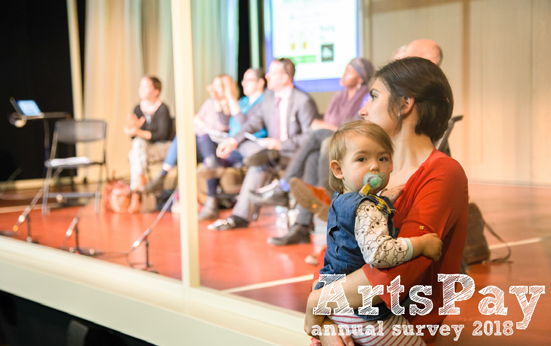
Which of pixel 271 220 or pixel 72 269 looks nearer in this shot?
pixel 72 269

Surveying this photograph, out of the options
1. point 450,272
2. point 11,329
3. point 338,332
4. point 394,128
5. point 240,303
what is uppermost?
point 394,128

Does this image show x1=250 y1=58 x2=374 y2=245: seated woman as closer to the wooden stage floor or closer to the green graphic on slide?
the wooden stage floor

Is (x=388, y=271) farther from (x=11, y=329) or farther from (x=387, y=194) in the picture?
(x=11, y=329)

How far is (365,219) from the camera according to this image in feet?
3.15

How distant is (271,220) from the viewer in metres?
4.48

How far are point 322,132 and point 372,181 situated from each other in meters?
2.52

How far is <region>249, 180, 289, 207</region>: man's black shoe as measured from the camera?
3809 millimetres

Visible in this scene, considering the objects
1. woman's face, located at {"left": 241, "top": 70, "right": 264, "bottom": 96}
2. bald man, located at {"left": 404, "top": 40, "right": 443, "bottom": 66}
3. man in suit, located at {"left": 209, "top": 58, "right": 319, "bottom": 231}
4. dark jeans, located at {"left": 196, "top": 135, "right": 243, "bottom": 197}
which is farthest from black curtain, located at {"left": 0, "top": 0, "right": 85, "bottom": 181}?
bald man, located at {"left": 404, "top": 40, "right": 443, "bottom": 66}

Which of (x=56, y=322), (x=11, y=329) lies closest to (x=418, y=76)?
(x=56, y=322)

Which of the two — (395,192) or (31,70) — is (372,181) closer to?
(395,192)

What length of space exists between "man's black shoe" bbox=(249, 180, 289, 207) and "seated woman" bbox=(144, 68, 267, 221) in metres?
0.48

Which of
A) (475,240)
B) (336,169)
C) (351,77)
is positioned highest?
(351,77)

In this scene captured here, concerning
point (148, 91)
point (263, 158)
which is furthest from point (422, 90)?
point (148, 91)

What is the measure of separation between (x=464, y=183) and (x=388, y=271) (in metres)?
0.24
